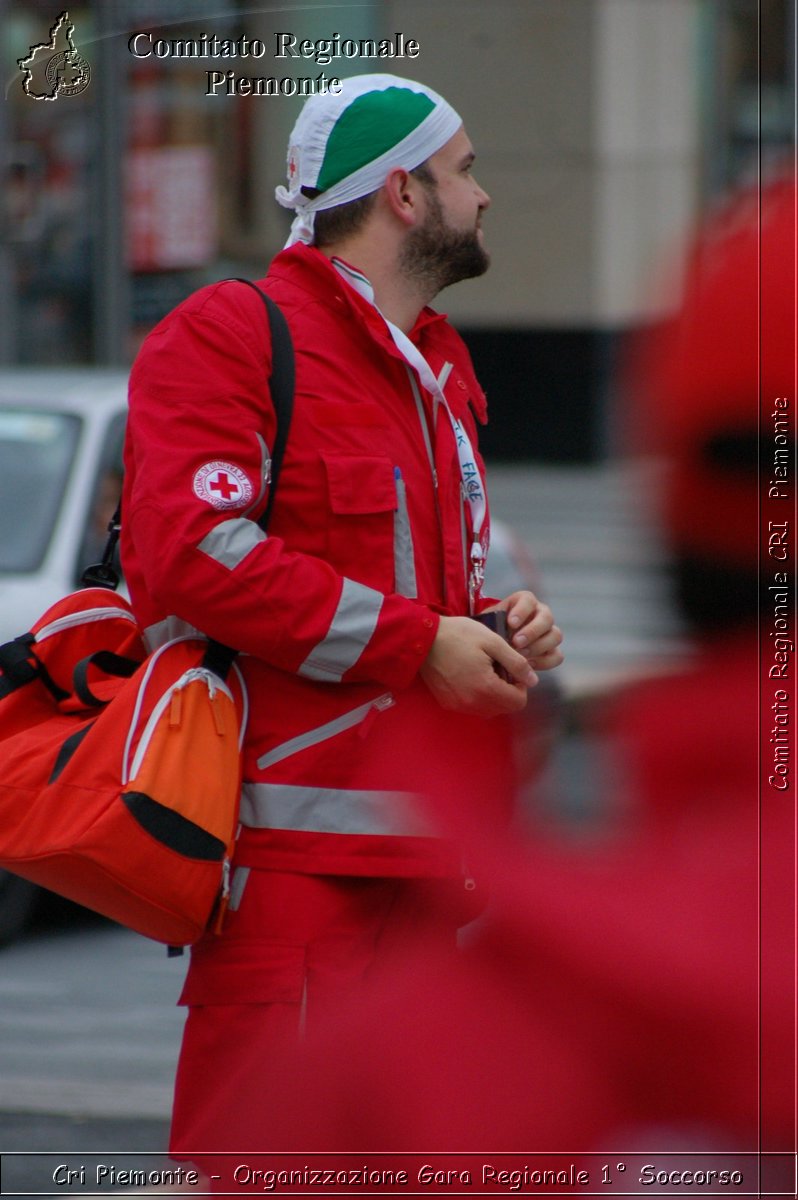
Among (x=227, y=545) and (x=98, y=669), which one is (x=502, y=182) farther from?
(x=227, y=545)

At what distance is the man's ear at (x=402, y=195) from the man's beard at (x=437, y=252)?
2 cm

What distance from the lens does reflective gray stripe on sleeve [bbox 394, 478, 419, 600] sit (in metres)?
2.41

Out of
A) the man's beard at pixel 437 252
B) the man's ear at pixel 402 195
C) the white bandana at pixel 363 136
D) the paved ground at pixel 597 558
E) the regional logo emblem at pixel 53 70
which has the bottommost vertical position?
the paved ground at pixel 597 558

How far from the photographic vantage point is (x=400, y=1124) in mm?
1247

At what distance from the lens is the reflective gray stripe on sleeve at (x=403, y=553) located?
7.91 ft

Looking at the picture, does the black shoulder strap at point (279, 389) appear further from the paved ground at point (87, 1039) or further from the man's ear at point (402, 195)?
the paved ground at point (87, 1039)

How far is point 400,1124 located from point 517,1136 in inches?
3.4

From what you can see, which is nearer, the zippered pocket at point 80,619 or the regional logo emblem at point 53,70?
the zippered pocket at point 80,619

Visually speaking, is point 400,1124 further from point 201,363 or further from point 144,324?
point 144,324

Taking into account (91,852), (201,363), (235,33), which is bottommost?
(91,852)

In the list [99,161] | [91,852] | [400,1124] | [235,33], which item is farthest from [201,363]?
[99,161]

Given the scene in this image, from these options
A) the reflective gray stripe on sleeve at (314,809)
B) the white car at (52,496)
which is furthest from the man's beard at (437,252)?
the white car at (52,496)

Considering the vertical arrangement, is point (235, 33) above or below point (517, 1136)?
above

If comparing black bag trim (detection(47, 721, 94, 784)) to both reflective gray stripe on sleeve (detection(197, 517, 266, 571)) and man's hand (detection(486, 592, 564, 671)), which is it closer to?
reflective gray stripe on sleeve (detection(197, 517, 266, 571))
